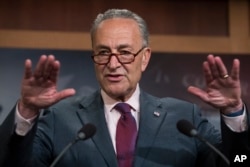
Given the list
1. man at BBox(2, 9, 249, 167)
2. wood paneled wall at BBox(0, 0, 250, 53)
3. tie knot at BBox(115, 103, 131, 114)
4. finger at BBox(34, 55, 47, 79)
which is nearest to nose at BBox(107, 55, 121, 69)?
man at BBox(2, 9, 249, 167)

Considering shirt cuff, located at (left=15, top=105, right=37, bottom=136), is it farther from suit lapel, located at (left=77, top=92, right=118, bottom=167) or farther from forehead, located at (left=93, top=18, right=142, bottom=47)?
forehead, located at (left=93, top=18, right=142, bottom=47)

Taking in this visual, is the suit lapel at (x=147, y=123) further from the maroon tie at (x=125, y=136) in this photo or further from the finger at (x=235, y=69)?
the finger at (x=235, y=69)

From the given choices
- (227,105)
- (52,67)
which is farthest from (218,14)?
(52,67)

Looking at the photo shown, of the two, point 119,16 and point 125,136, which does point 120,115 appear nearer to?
point 125,136

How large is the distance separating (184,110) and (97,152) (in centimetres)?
32

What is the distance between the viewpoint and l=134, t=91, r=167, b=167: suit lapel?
1.52 m

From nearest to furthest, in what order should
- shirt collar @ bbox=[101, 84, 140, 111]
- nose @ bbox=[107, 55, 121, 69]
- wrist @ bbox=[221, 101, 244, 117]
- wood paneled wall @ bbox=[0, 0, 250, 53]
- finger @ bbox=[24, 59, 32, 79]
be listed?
1. finger @ bbox=[24, 59, 32, 79]
2. wrist @ bbox=[221, 101, 244, 117]
3. nose @ bbox=[107, 55, 121, 69]
4. shirt collar @ bbox=[101, 84, 140, 111]
5. wood paneled wall @ bbox=[0, 0, 250, 53]

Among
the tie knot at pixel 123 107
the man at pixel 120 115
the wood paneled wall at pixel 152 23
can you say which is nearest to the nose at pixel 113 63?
the man at pixel 120 115

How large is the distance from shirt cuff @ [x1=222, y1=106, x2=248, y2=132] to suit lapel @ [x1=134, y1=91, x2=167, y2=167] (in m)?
0.23

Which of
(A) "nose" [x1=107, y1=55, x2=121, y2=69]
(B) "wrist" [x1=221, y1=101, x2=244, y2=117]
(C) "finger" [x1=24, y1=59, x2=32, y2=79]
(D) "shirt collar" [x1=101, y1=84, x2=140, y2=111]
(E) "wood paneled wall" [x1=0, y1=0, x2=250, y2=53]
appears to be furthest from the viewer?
(E) "wood paneled wall" [x1=0, y1=0, x2=250, y2=53]

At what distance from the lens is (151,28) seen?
8.42ft

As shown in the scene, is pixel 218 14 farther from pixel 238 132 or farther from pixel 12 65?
pixel 238 132

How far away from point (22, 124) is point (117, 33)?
40 cm

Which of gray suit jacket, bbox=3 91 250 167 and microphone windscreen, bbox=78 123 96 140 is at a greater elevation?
microphone windscreen, bbox=78 123 96 140
